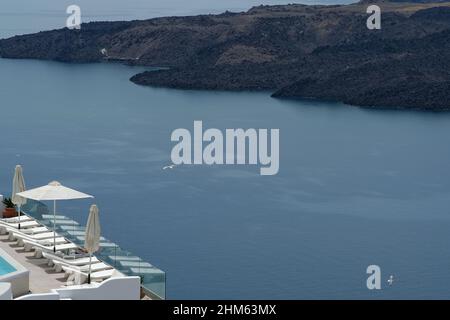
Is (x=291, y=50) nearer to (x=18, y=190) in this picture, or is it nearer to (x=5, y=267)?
(x=18, y=190)

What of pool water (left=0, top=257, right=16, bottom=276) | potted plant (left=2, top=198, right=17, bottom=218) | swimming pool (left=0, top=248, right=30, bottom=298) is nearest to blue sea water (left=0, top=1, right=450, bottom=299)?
potted plant (left=2, top=198, right=17, bottom=218)

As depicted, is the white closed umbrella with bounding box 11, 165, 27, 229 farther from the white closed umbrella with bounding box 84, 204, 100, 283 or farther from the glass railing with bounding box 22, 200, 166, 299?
the white closed umbrella with bounding box 84, 204, 100, 283

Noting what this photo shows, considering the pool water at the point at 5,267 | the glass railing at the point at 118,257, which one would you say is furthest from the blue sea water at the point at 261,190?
the pool water at the point at 5,267

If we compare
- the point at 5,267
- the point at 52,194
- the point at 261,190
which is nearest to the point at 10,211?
the point at 52,194

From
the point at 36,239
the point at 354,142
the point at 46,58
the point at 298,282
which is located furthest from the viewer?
the point at 46,58

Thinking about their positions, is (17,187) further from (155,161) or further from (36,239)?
(155,161)

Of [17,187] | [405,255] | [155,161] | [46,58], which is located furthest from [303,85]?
[17,187]
